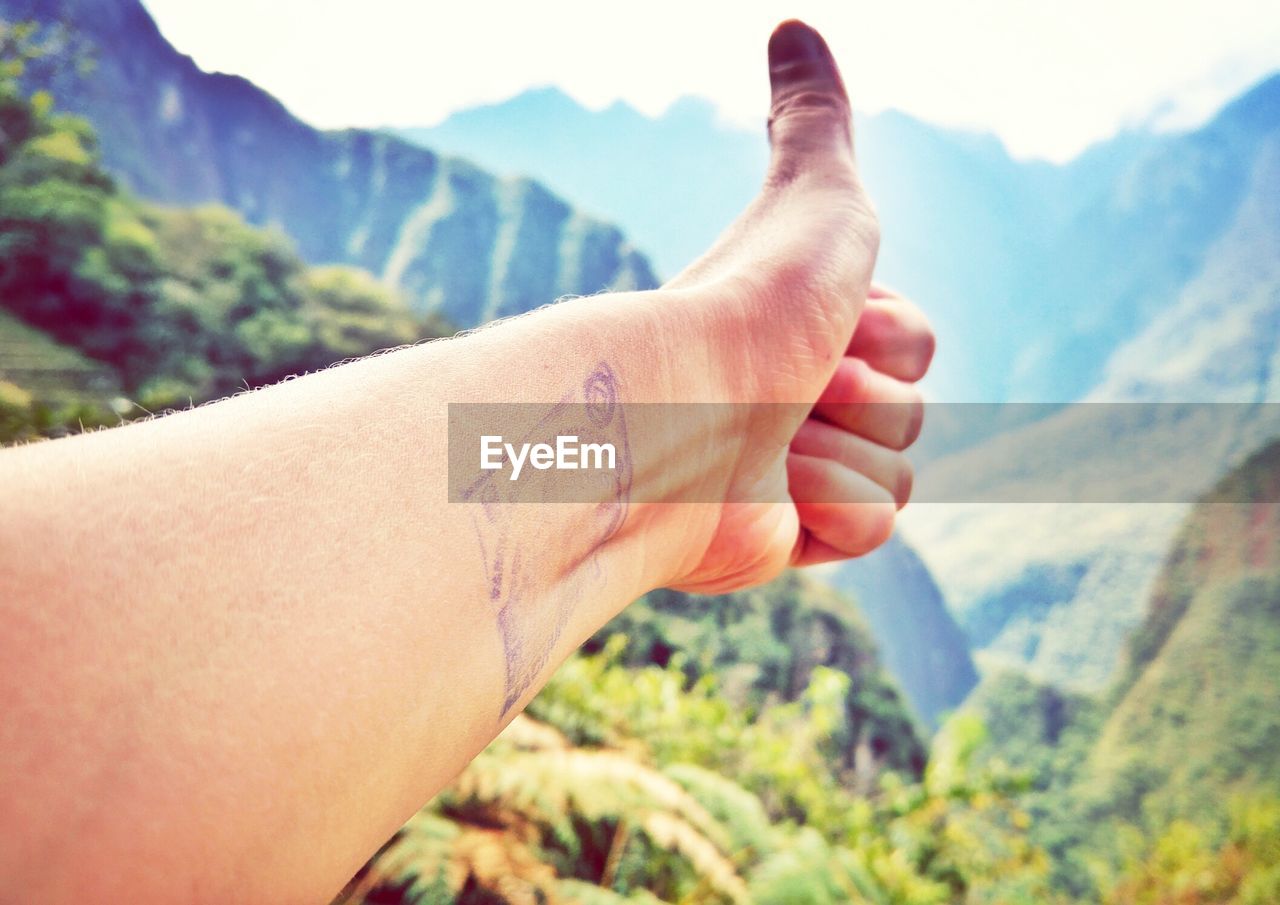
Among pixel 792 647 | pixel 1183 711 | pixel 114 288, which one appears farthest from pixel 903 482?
pixel 1183 711

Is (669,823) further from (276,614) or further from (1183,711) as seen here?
(1183,711)

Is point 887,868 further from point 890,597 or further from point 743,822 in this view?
point 890,597

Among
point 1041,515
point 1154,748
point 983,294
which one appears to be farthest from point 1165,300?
point 1154,748

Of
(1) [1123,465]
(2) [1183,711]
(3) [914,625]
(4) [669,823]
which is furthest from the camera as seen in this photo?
(3) [914,625]

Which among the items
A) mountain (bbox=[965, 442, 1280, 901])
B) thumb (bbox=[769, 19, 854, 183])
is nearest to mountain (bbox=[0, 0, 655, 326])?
mountain (bbox=[965, 442, 1280, 901])

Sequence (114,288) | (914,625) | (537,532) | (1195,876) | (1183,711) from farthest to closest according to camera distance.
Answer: (914,625), (1183,711), (114,288), (1195,876), (537,532)
